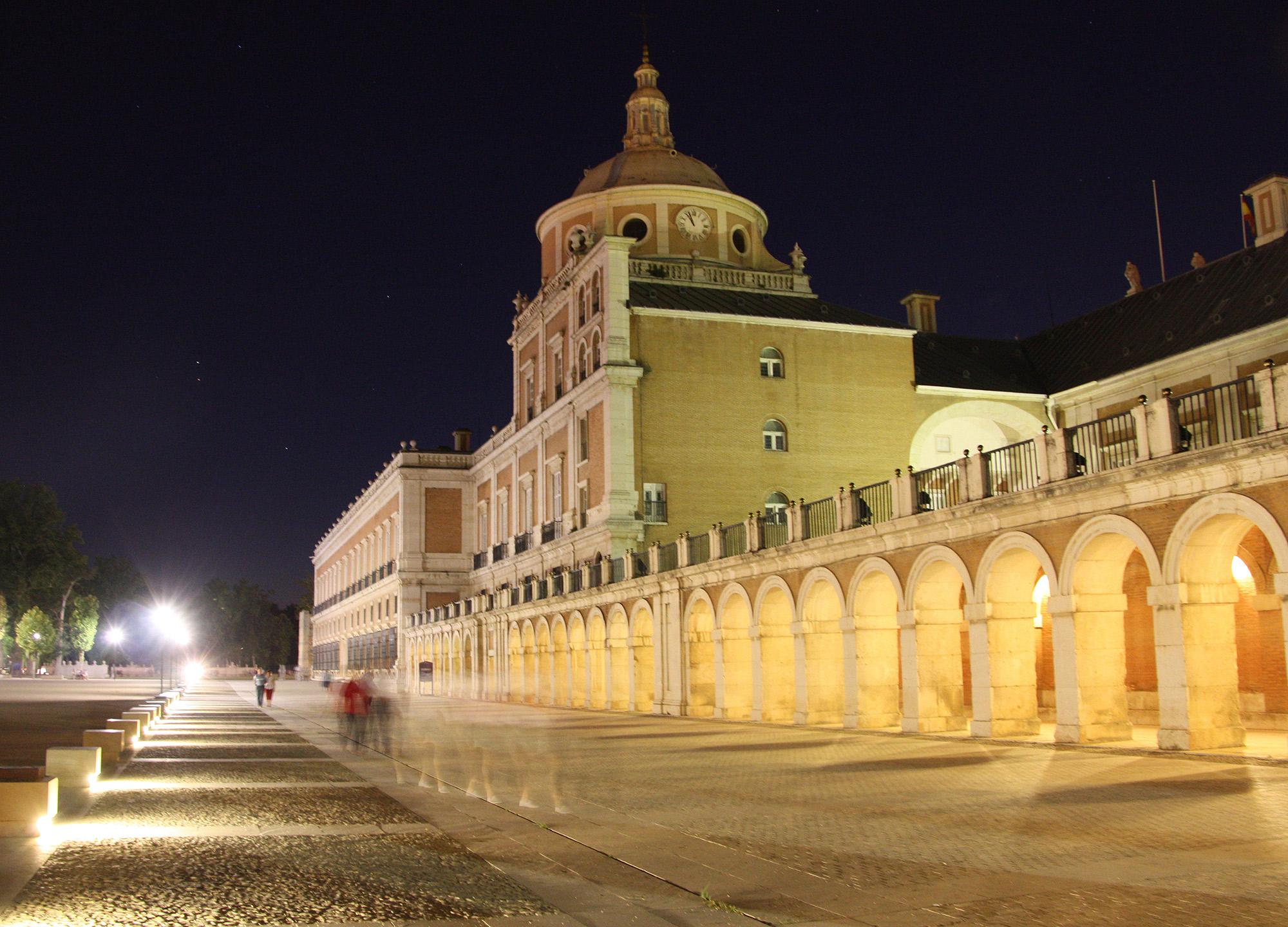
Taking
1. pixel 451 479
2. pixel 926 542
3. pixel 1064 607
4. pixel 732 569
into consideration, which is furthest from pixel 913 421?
pixel 451 479

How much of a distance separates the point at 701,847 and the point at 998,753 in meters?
9.86

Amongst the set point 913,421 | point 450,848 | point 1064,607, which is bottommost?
point 450,848


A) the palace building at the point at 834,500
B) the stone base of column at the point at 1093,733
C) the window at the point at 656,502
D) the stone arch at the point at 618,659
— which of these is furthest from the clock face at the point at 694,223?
the stone base of column at the point at 1093,733

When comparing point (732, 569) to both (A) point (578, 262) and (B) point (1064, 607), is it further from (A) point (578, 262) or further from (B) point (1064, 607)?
(A) point (578, 262)

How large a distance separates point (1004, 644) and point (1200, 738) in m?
4.43

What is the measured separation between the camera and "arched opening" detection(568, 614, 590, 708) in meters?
41.4

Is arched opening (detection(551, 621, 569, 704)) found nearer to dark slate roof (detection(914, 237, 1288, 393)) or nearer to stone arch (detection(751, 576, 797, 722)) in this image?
stone arch (detection(751, 576, 797, 722))

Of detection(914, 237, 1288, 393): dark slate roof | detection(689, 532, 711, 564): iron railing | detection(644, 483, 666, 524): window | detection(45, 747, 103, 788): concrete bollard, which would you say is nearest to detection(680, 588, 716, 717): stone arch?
A: detection(689, 532, 711, 564): iron railing

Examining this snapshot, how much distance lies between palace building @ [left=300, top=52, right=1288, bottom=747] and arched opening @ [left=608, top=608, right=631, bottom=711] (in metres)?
0.12

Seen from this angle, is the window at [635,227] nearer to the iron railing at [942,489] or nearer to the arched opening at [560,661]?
the arched opening at [560,661]

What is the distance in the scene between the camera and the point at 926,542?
23.1 meters

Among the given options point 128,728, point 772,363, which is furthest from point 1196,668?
point 772,363

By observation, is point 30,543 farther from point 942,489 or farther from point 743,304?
point 942,489

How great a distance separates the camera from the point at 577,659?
139 feet
